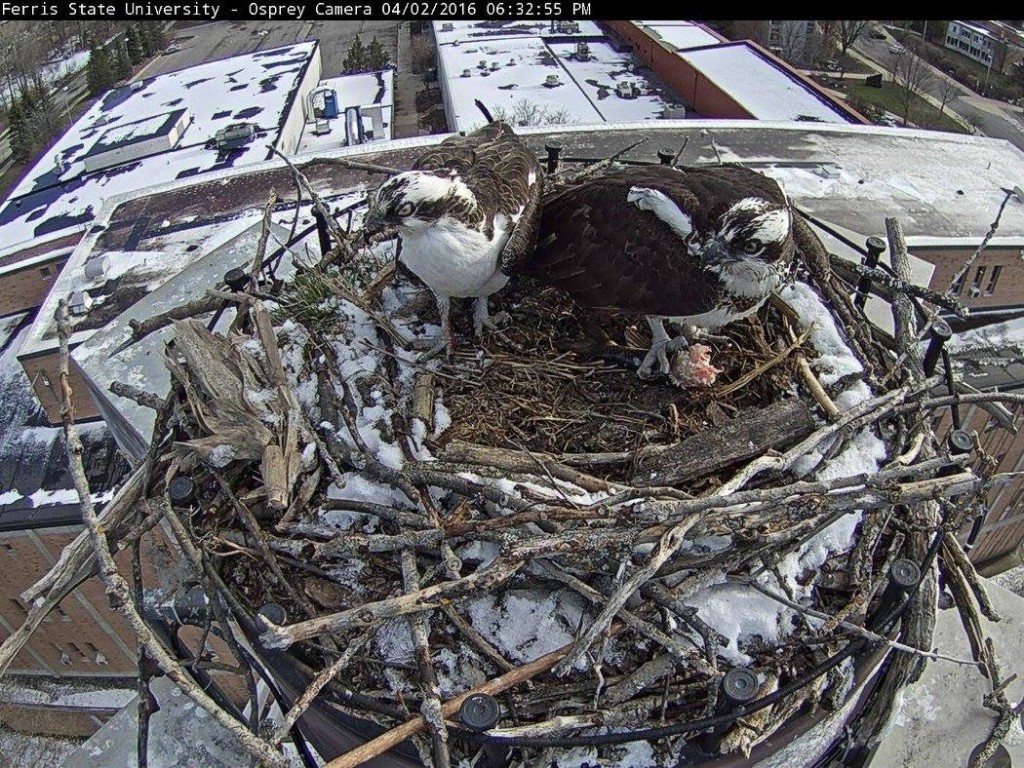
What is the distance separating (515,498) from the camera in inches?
132

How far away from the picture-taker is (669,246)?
13.1ft

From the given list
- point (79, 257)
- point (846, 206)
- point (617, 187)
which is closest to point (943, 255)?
point (846, 206)

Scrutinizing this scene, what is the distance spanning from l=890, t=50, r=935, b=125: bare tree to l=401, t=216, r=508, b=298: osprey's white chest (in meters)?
29.6

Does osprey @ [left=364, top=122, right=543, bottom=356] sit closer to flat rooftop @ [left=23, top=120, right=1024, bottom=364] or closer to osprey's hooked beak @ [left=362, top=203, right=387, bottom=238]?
osprey's hooked beak @ [left=362, top=203, right=387, bottom=238]

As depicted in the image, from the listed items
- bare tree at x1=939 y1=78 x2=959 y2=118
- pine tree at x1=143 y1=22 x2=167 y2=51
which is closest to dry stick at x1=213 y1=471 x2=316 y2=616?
bare tree at x1=939 y1=78 x2=959 y2=118

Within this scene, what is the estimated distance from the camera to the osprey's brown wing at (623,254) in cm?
393

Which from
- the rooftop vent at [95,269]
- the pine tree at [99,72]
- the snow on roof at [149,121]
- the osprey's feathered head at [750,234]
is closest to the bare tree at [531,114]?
the snow on roof at [149,121]

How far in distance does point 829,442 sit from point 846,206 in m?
9.61

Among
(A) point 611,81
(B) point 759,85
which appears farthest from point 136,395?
(A) point 611,81

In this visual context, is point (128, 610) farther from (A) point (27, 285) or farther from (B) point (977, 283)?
(A) point (27, 285)

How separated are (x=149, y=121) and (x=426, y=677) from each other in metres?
24.0

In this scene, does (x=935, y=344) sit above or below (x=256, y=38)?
above

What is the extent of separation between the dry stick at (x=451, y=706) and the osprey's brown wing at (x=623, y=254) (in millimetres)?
1716

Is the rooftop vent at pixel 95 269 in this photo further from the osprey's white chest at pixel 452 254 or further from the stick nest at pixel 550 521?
the osprey's white chest at pixel 452 254
